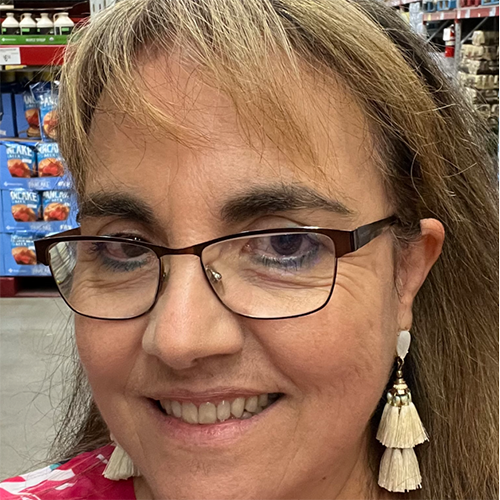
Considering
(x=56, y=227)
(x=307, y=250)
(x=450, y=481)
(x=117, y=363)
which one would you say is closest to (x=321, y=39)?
(x=307, y=250)

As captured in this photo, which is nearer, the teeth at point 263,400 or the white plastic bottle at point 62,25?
the teeth at point 263,400

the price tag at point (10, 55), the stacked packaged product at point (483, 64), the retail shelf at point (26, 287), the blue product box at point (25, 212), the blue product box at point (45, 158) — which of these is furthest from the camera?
the retail shelf at point (26, 287)

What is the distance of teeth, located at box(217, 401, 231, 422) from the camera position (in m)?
0.92

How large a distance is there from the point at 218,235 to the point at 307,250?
0.39ft

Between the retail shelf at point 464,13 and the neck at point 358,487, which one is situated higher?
the retail shelf at point 464,13

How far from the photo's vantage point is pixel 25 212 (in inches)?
176

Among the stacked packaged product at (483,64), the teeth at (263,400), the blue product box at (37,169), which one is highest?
the stacked packaged product at (483,64)

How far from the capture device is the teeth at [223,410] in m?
0.92

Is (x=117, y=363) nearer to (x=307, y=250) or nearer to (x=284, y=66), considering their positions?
(x=307, y=250)

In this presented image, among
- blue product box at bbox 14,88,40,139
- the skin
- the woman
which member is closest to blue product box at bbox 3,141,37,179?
blue product box at bbox 14,88,40,139

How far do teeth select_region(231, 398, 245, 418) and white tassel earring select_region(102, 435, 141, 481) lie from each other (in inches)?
13.3

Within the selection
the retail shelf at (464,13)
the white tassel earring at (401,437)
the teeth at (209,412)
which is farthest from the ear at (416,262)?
the retail shelf at (464,13)

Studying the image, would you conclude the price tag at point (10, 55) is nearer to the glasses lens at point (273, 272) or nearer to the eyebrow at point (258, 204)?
the eyebrow at point (258, 204)

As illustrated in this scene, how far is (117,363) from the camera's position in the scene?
0.94m
